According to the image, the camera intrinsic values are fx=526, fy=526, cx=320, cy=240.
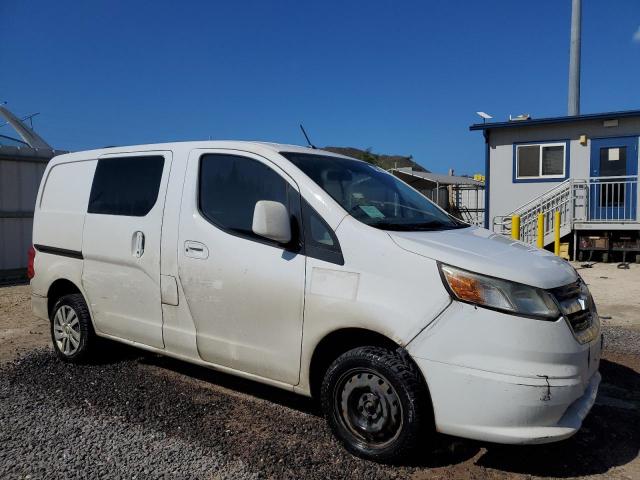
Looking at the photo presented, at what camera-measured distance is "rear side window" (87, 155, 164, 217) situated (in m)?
4.14

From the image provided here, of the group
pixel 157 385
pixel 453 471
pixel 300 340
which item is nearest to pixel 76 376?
pixel 157 385

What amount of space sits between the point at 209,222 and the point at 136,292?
95cm

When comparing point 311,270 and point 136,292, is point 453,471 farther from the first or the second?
point 136,292

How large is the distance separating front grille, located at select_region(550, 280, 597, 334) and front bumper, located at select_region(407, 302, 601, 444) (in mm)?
116

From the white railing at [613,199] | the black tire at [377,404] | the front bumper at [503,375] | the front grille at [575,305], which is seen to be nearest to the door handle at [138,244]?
the black tire at [377,404]

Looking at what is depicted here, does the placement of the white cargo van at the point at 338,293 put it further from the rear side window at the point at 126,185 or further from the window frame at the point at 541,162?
the window frame at the point at 541,162

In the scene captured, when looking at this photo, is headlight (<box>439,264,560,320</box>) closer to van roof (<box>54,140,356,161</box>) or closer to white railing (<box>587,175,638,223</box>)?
van roof (<box>54,140,356,161</box>)

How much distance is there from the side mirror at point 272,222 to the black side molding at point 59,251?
220cm

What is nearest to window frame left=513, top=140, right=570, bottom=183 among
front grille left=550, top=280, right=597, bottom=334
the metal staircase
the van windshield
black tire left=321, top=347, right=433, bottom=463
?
the metal staircase

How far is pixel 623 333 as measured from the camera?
595 centimetres

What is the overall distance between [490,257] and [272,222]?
1.27 metres

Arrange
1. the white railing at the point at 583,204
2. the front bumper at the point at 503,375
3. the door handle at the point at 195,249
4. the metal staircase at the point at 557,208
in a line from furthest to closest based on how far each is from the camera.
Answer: the metal staircase at the point at 557,208, the white railing at the point at 583,204, the door handle at the point at 195,249, the front bumper at the point at 503,375

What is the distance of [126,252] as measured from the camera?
415 cm

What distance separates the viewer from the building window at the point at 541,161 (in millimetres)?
14930
